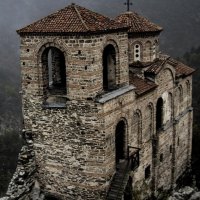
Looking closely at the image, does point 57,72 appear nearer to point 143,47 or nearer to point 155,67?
point 155,67

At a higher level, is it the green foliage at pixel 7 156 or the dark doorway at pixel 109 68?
the dark doorway at pixel 109 68

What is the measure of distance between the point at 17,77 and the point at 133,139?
89.0 meters

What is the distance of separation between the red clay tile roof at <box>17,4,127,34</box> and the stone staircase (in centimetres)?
633

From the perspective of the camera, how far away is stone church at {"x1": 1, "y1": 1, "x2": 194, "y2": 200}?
15914 mm

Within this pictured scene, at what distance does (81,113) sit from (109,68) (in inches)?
112

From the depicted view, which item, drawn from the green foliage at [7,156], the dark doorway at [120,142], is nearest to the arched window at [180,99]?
the dark doorway at [120,142]

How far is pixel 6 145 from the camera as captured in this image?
2080 inches

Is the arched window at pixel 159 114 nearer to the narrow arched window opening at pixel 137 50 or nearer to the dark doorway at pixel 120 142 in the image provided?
the narrow arched window opening at pixel 137 50

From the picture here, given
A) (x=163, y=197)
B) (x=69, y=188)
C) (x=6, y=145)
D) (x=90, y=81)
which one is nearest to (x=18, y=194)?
(x=69, y=188)

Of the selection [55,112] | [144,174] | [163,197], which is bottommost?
[163,197]

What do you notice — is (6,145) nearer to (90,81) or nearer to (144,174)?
(144,174)

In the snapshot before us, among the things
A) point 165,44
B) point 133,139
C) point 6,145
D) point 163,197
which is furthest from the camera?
point 165,44

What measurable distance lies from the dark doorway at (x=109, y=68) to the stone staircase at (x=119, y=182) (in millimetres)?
3716

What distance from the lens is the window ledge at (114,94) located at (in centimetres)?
1595
